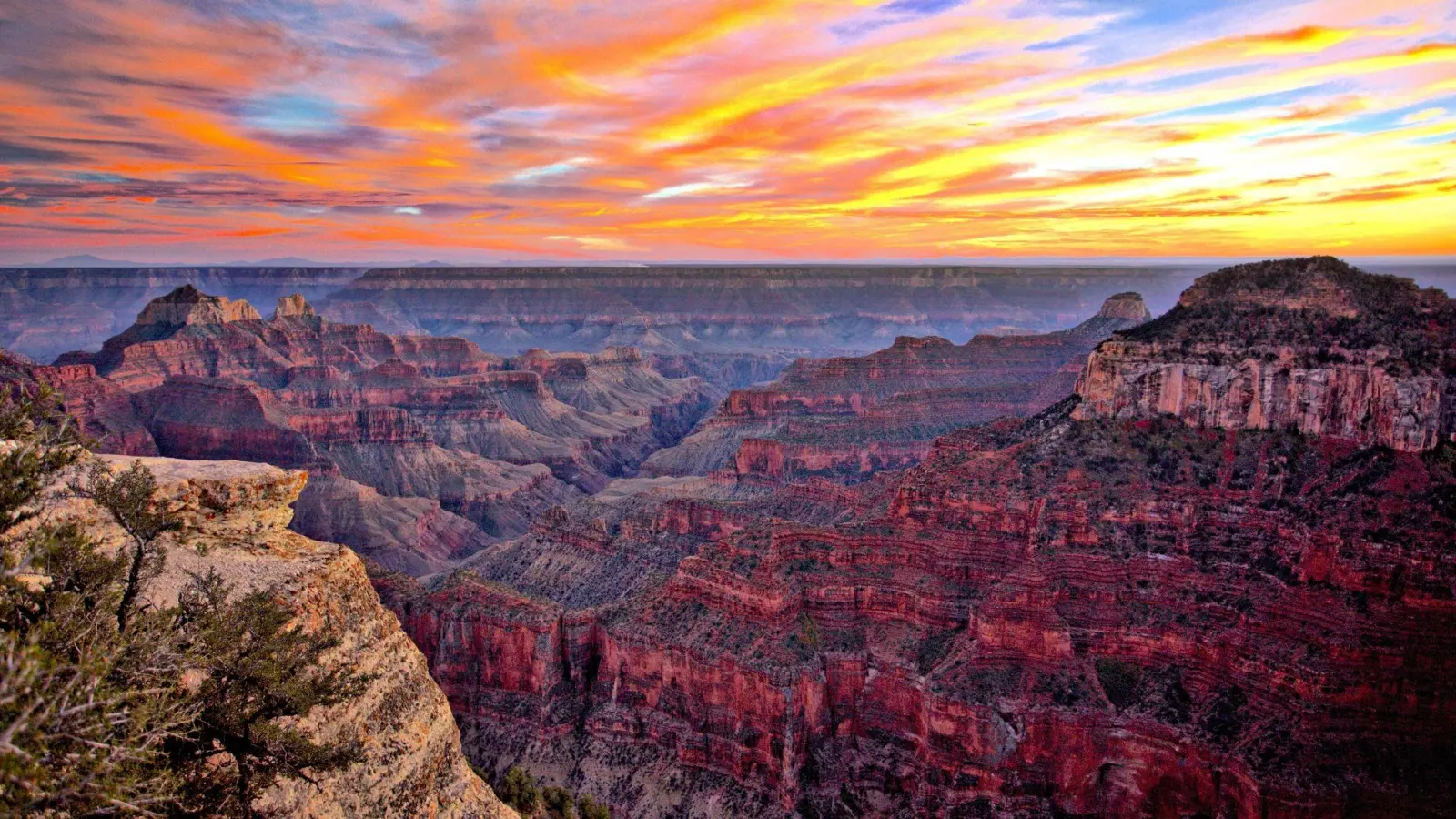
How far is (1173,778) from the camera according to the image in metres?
34.0

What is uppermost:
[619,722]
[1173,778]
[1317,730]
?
[1317,730]

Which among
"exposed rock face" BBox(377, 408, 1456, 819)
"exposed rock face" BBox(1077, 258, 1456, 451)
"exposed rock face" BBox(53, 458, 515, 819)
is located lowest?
"exposed rock face" BBox(377, 408, 1456, 819)

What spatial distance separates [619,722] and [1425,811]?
33.2 metres

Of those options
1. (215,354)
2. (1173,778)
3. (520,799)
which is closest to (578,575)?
(520,799)

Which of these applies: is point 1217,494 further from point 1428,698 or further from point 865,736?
point 865,736

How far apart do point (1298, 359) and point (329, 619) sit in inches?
1702

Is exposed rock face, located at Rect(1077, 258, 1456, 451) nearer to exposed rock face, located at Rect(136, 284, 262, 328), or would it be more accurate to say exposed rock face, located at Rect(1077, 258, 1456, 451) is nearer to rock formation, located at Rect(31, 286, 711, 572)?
rock formation, located at Rect(31, 286, 711, 572)

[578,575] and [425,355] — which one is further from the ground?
[425,355]

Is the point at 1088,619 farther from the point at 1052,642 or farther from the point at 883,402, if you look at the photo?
the point at 883,402

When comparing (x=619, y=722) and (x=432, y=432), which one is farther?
(x=432, y=432)

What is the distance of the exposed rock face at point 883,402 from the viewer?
3691 inches

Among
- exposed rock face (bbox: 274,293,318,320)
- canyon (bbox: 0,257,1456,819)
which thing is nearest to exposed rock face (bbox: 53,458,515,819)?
canyon (bbox: 0,257,1456,819)

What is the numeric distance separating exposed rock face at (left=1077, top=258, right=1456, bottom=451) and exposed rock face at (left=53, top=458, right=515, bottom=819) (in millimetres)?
39665

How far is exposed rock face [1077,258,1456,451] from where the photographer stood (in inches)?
1463
